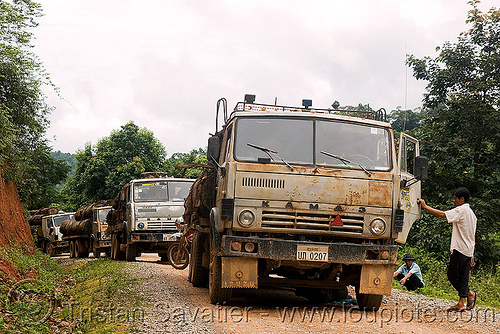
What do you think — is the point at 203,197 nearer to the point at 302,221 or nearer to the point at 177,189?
the point at 302,221

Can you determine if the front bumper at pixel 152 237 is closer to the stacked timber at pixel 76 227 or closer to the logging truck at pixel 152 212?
the logging truck at pixel 152 212

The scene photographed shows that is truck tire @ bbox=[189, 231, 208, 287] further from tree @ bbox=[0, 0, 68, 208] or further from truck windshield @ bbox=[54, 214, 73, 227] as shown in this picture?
truck windshield @ bbox=[54, 214, 73, 227]

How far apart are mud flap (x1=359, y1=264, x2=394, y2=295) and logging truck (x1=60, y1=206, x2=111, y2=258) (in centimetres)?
1745

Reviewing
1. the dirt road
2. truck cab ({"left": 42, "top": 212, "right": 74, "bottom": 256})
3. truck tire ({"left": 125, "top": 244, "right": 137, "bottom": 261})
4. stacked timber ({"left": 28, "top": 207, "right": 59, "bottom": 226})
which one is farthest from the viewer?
stacked timber ({"left": 28, "top": 207, "right": 59, "bottom": 226})

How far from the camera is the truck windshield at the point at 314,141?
27.3 ft

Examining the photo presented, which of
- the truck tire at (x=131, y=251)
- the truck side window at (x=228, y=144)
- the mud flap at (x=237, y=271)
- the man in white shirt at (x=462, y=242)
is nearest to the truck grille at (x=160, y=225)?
the truck tire at (x=131, y=251)

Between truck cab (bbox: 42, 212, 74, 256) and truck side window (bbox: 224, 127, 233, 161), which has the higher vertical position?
truck side window (bbox: 224, 127, 233, 161)

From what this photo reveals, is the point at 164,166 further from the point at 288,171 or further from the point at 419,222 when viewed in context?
the point at 288,171

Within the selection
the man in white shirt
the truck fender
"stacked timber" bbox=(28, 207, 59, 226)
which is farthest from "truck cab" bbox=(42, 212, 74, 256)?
the man in white shirt

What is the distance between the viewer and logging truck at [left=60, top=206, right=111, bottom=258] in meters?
24.5

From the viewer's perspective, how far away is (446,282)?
49.5 feet

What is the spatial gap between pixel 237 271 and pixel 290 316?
895 mm

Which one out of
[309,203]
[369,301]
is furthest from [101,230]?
[309,203]

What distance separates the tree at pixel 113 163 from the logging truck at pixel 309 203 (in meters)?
36.2
